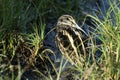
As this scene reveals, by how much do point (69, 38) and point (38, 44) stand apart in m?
0.22

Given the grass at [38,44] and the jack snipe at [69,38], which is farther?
the jack snipe at [69,38]

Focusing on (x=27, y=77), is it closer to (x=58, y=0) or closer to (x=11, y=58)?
(x=11, y=58)

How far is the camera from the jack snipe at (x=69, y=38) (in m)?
2.45

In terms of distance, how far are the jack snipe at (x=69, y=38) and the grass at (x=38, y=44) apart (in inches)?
2.3

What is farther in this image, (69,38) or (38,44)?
(38,44)

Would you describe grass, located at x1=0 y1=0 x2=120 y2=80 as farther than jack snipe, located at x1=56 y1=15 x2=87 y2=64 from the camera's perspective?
No

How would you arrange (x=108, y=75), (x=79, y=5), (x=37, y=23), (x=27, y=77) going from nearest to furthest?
(x=108, y=75) → (x=27, y=77) → (x=37, y=23) → (x=79, y=5)

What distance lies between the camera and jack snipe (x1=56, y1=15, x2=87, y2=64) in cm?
245

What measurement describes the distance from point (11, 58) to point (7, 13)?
0.27 meters

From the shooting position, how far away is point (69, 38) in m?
2.46

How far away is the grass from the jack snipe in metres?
0.06

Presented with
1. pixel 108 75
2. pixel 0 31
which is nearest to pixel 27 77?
pixel 0 31

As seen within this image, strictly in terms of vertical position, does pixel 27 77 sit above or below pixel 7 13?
below

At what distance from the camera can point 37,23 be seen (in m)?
2.75
